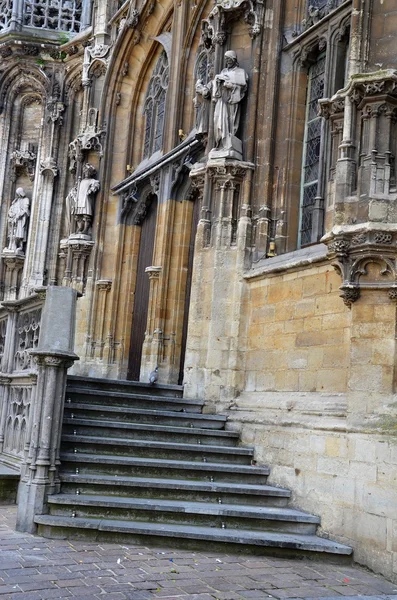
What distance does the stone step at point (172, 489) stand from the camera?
808 cm

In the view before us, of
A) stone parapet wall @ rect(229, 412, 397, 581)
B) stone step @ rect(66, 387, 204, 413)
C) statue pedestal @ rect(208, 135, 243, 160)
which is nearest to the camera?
stone parapet wall @ rect(229, 412, 397, 581)

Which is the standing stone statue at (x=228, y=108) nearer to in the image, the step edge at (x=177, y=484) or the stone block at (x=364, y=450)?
the step edge at (x=177, y=484)

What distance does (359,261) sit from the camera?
7617 mm

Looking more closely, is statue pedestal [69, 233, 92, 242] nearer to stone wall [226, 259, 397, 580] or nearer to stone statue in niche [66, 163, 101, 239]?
stone statue in niche [66, 163, 101, 239]

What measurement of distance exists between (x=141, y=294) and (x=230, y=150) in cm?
510

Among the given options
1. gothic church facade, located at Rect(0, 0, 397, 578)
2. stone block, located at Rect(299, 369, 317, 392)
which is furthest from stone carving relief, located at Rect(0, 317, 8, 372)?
stone block, located at Rect(299, 369, 317, 392)

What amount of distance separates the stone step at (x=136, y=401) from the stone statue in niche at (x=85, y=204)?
269 inches

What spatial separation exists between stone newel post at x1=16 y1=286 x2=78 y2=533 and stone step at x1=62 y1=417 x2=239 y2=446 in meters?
0.95

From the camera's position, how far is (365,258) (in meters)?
7.57

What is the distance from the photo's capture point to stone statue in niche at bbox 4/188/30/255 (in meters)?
20.7

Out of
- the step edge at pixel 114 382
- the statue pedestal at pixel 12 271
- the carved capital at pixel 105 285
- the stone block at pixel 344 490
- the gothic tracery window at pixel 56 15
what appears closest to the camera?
the stone block at pixel 344 490

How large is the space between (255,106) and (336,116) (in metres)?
2.88

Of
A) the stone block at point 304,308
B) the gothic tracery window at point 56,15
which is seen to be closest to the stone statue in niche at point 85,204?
the gothic tracery window at point 56,15

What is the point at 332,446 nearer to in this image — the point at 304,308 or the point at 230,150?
the point at 304,308
